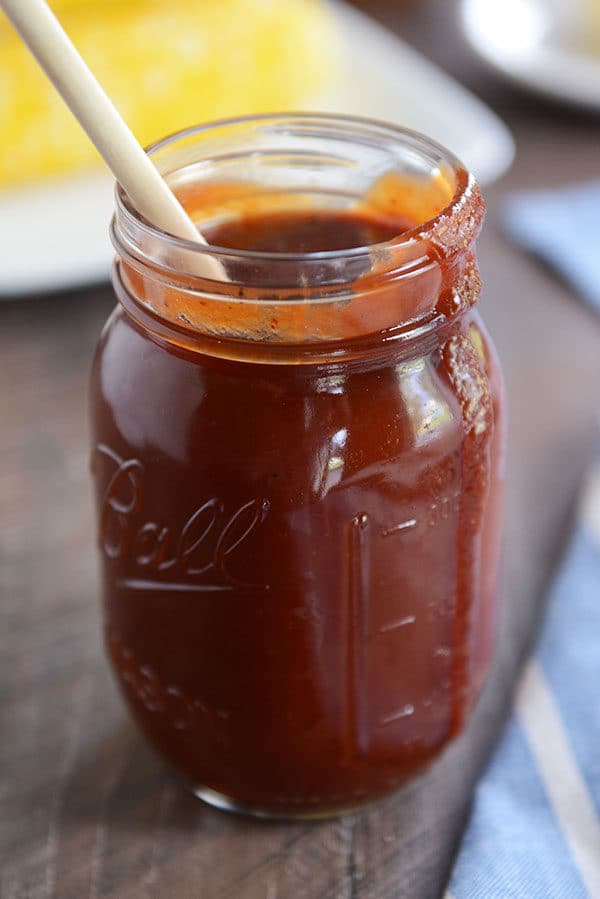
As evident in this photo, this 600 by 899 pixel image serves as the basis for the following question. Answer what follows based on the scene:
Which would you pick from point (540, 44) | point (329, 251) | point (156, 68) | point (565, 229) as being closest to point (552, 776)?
point (329, 251)

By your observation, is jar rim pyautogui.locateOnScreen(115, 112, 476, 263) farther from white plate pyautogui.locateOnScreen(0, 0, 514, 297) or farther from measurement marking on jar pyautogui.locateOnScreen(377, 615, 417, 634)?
white plate pyautogui.locateOnScreen(0, 0, 514, 297)

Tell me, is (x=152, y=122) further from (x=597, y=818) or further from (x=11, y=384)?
(x=597, y=818)

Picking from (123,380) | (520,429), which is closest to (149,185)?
(123,380)

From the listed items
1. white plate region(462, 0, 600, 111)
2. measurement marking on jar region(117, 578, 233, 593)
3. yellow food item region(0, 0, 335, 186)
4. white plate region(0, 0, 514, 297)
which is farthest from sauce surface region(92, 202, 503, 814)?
white plate region(462, 0, 600, 111)

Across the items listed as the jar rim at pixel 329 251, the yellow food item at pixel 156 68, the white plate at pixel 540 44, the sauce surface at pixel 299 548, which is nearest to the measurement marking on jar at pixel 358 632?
the sauce surface at pixel 299 548

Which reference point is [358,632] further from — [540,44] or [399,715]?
[540,44]

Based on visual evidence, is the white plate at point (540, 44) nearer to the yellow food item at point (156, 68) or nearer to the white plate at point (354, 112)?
the white plate at point (354, 112)
